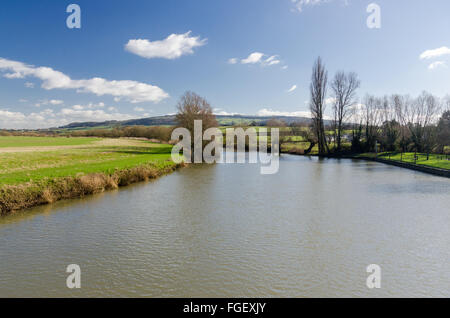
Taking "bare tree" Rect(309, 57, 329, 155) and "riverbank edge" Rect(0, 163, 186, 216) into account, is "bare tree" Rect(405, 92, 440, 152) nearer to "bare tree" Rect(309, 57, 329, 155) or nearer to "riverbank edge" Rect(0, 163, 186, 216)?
"bare tree" Rect(309, 57, 329, 155)

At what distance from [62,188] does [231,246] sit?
410 inches

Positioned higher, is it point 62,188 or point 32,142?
point 32,142

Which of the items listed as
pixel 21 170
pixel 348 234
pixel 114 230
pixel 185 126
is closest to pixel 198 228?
pixel 114 230

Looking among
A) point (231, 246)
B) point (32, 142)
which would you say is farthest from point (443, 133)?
point (32, 142)

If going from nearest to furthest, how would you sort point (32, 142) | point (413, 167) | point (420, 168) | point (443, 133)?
point (420, 168) < point (413, 167) < point (443, 133) < point (32, 142)

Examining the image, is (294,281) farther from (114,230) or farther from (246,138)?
(246,138)

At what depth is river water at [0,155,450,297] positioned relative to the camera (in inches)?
233

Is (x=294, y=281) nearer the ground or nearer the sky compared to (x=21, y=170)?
nearer the ground

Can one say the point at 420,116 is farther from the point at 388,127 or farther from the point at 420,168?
the point at 420,168

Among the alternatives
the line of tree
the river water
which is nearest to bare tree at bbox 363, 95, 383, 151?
the line of tree

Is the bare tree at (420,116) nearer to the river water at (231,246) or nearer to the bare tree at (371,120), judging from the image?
the bare tree at (371,120)

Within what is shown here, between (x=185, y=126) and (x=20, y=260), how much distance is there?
3290 centimetres

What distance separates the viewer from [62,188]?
46.4ft

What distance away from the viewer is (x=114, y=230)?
9.43 metres
